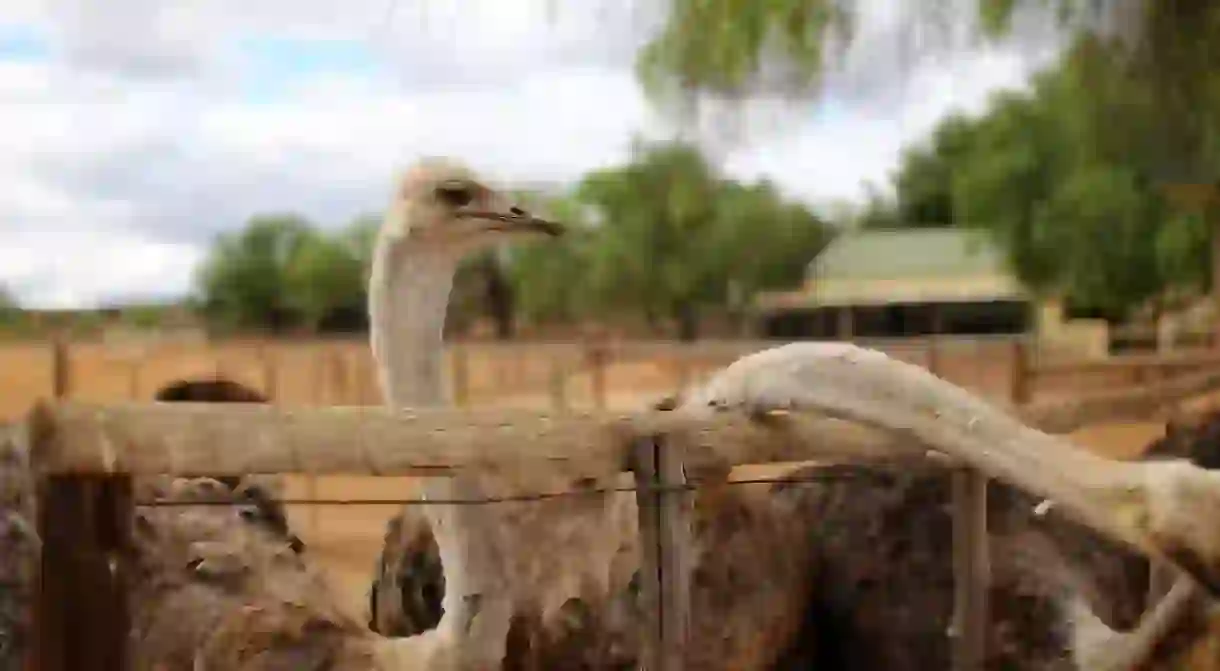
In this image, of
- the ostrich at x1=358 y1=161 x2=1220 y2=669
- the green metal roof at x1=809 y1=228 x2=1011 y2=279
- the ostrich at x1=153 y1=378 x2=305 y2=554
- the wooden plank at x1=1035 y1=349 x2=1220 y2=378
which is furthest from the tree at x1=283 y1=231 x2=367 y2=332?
the ostrich at x1=358 y1=161 x2=1220 y2=669

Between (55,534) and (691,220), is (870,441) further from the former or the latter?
(691,220)

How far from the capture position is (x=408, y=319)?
2.75m

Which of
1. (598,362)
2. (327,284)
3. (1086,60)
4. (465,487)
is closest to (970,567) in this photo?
(465,487)

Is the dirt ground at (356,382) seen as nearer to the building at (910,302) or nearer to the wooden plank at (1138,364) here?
the wooden plank at (1138,364)

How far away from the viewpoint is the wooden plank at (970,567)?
91.4 inches

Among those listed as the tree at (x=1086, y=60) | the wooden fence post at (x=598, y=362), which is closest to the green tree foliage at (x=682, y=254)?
the wooden fence post at (x=598, y=362)

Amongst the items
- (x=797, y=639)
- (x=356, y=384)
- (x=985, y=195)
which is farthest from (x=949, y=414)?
(x=985, y=195)

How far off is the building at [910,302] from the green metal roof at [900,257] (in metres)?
0.02

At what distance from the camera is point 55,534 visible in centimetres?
132

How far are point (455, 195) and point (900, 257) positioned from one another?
2741 centimetres

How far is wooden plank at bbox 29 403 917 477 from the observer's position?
134cm

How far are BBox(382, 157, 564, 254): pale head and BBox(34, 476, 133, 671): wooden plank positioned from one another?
1.51 meters

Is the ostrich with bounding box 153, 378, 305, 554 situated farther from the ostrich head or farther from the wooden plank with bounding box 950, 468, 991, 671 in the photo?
the wooden plank with bounding box 950, 468, 991, 671

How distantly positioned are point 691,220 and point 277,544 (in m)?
20.9
